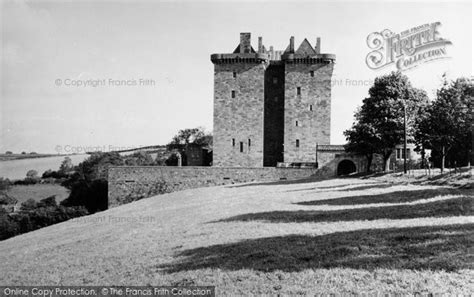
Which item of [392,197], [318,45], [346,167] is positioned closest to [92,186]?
[346,167]

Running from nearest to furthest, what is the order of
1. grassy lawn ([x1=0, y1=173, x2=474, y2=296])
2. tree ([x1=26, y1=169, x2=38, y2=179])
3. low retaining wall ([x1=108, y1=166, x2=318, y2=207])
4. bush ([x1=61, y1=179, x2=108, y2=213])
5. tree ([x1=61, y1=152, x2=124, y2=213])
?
grassy lawn ([x1=0, y1=173, x2=474, y2=296]) → low retaining wall ([x1=108, y1=166, x2=318, y2=207]) → bush ([x1=61, y1=179, x2=108, y2=213]) → tree ([x1=61, y1=152, x2=124, y2=213]) → tree ([x1=26, y1=169, x2=38, y2=179])

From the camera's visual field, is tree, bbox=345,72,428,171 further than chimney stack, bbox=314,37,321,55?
No

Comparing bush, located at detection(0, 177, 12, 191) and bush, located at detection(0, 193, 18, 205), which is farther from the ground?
bush, located at detection(0, 177, 12, 191)

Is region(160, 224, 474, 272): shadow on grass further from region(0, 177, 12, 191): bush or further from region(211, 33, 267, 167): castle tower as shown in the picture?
region(0, 177, 12, 191): bush

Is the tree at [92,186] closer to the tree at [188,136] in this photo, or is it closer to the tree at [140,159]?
the tree at [140,159]

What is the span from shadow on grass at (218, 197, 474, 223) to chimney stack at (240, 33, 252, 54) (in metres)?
35.6

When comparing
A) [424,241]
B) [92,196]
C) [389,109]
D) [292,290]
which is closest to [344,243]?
[424,241]

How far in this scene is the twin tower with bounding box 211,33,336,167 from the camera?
4775cm

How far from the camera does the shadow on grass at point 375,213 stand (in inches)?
530

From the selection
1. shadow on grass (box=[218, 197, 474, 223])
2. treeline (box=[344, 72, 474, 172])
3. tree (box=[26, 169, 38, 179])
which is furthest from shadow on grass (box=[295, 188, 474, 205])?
tree (box=[26, 169, 38, 179])

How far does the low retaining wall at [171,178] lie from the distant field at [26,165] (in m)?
47.6

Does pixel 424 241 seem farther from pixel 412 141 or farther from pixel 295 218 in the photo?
pixel 412 141

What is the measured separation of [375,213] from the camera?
14.6 meters

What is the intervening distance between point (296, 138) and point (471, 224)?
37.0 metres
